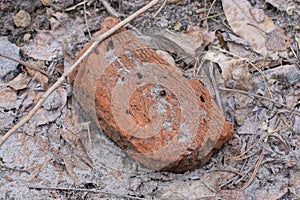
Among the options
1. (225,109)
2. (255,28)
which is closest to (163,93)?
(225,109)

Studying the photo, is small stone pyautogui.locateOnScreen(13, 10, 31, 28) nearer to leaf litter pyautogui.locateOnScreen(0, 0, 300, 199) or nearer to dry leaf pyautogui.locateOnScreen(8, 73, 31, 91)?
leaf litter pyautogui.locateOnScreen(0, 0, 300, 199)

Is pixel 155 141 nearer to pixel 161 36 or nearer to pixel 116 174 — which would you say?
pixel 116 174

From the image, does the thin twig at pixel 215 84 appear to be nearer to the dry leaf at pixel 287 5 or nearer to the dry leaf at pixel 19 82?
the dry leaf at pixel 287 5

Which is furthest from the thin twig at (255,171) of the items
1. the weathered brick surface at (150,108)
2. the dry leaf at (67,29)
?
the dry leaf at (67,29)

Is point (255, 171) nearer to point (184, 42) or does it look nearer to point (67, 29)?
point (184, 42)

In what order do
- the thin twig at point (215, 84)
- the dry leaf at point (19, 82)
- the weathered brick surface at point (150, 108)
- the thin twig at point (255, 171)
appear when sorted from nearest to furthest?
1. the weathered brick surface at point (150, 108)
2. the thin twig at point (255, 171)
3. the thin twig at point (215, 84)
4. the dry leaf at point (19, 82)

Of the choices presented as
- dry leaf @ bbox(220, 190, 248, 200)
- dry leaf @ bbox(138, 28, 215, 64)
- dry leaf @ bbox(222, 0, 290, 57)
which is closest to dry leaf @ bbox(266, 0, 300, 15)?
dry leaf @ bbox(222, 0, 290, 57)
